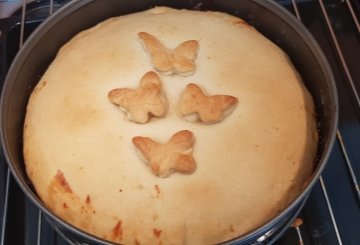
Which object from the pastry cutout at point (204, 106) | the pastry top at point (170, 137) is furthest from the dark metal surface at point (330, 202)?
the pastry cutout at point (204, 106)

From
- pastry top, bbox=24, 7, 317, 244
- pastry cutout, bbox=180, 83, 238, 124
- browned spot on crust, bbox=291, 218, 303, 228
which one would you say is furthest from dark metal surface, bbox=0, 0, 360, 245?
pastry cutout, bbox=180, 83, 238, 124

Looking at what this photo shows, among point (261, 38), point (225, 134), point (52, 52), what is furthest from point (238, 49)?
point (52, 52)

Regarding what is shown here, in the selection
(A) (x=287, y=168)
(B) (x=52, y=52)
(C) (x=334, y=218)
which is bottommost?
(C) (x=334, y=218)

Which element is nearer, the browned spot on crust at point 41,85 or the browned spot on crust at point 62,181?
the browned spot on crust at point 62,181

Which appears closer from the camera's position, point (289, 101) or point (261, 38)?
point (289, 101)

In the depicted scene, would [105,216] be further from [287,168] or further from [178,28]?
[178,28]

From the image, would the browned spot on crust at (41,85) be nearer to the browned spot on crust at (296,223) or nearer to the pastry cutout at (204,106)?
the pastry cutout at (204,106)
